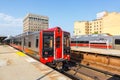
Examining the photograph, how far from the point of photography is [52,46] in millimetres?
12531

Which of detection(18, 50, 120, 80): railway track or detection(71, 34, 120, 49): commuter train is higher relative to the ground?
detection(71, 34, 120, 49): commuter train

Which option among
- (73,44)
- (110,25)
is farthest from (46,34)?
(110,25)

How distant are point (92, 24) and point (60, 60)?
122905 millimetres

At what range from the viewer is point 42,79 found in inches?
316

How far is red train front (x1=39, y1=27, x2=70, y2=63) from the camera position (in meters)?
12.3

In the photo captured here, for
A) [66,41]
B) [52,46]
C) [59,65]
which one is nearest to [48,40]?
[52,46]

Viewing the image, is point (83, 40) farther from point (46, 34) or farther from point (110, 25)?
point (110, 25)

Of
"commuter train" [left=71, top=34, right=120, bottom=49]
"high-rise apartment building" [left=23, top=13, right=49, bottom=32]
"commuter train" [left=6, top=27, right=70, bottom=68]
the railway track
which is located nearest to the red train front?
"commuter train" [left=6, top=27, right=70, bottom=68]

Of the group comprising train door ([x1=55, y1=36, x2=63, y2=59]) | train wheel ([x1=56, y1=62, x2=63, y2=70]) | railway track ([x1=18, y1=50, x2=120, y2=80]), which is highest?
train door ([x1=55, y1=36, x2=63, y2=59])

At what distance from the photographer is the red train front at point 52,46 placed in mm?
12305

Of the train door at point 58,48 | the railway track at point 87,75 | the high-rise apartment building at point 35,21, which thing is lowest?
the railway track at point 87,75

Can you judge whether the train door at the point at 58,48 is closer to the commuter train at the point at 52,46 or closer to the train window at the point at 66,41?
the commuter train at the point at 52,46

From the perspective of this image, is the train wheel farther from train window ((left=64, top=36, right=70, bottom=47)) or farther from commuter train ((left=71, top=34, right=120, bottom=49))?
commuter train ((left=71, top=34, right=120, bottom=49))

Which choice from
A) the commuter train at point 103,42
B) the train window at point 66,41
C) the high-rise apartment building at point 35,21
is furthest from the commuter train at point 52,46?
the high-rise apartment building at point 35,21
